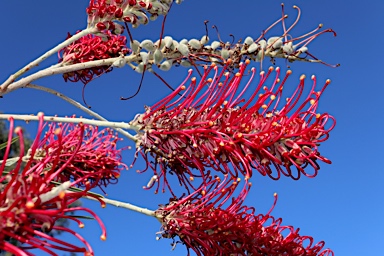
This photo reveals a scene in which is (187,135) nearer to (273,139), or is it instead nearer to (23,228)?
(273,139)

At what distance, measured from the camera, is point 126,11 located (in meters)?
2.31

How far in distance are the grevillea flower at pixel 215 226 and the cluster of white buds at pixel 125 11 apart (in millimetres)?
945

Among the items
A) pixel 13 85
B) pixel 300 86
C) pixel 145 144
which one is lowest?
pixel 145 144

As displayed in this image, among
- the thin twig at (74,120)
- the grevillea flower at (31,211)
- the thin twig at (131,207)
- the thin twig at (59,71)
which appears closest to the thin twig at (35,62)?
the thin twig at (59,71)

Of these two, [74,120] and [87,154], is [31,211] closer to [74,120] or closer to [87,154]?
[74,120]

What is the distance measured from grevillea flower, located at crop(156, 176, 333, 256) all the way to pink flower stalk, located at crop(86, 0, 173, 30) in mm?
947

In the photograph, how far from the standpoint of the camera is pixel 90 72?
10.8 feet

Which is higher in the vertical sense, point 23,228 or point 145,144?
point 145,144

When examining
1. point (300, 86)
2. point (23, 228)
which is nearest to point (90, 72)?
point (300, 86)

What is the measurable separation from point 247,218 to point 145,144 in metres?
0.85

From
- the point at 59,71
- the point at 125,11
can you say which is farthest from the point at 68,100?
the point at 125,11

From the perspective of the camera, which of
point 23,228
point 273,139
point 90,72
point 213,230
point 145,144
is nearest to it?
point 23,228

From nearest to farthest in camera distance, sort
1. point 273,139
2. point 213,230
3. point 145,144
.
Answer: point 273,139, point 145,144, point 213,230

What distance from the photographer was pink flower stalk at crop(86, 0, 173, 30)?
2285 millimetres
